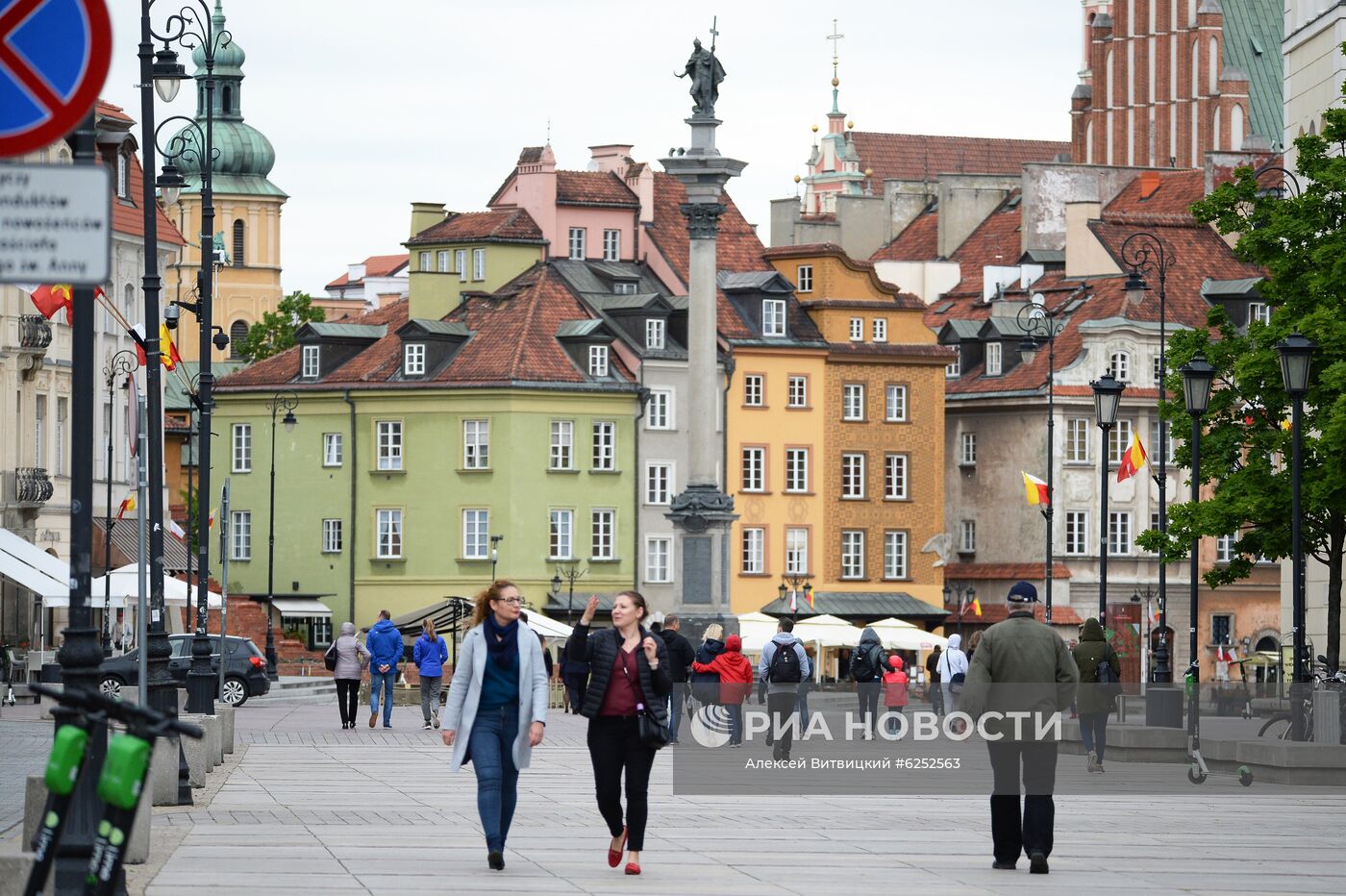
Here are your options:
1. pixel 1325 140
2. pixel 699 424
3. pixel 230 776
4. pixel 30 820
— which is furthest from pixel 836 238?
pixel 30 820

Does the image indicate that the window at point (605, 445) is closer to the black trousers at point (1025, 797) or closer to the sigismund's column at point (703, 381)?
the sigismund's column at point (703, 381)

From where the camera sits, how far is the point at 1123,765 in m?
31.5

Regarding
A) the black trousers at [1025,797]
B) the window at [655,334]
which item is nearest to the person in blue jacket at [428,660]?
the black trousers at [1025,797]

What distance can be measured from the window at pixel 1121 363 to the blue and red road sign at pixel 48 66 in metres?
77.6

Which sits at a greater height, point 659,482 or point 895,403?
point 895,403

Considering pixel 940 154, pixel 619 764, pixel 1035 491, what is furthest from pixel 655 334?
pixel 619 764

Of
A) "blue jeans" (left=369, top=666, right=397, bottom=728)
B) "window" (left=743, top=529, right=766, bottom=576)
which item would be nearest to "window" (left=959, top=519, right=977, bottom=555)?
"window" (left=743, top=529, right=766, bottom=576)

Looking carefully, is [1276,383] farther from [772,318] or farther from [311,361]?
[311,361]

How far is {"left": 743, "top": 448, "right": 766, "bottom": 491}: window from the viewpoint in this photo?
279ft

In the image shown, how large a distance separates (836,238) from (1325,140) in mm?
72404

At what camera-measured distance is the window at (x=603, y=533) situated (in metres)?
83.1

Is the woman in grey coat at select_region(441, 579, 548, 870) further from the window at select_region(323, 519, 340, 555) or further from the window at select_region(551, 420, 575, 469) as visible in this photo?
the window at select_region(323, 519, 340, 555)

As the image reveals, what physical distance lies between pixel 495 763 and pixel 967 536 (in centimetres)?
7259

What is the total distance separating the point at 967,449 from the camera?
291 feet
